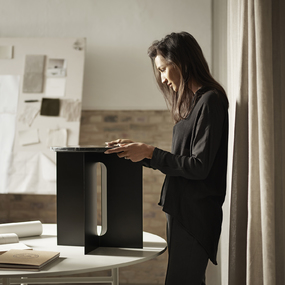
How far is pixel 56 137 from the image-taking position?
3188 millimetres

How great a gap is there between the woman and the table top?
0.18 metres

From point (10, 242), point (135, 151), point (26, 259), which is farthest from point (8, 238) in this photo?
point (135, 151)

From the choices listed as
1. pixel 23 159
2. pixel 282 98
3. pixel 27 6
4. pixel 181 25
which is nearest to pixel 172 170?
pixel 282 98

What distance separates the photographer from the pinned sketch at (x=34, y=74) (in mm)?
3262

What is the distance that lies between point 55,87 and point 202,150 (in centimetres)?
217

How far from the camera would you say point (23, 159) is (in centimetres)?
320

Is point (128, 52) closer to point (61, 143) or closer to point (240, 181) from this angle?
point (61, 143)

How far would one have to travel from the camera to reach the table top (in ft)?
4.43

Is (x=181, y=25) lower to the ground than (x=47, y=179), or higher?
higher

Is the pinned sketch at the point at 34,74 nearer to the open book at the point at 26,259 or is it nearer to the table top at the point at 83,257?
the table top at the point at 83,257

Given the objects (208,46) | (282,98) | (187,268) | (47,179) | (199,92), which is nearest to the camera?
(282,98)

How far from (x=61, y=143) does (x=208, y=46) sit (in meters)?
1.60

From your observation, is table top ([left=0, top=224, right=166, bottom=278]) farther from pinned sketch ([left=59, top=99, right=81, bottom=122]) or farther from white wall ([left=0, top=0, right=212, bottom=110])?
white wall ([left=0, top=0, right=212, bottom=110])

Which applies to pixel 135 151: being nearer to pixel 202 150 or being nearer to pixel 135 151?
pixel 135 151
